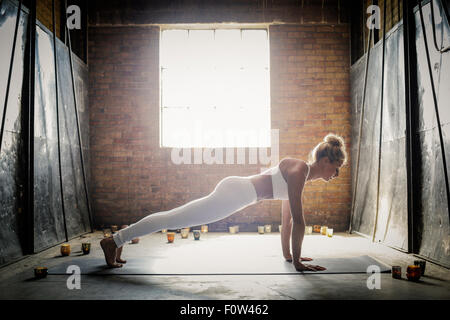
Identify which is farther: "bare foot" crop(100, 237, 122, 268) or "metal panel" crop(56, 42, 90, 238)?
"metal panel" crop(56, 42, 90, 238)

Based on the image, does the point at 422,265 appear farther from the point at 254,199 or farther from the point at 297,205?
the point at 254,199

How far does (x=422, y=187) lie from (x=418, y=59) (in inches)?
46.3

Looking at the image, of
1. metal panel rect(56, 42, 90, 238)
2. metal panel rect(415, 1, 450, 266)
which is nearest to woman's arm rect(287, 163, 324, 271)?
metal panel rect(415, 1, 450, 266)

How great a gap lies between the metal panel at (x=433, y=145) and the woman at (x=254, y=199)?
3.14 ft

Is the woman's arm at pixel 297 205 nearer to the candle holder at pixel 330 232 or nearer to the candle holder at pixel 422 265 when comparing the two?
the candle holder at pixel 422 265

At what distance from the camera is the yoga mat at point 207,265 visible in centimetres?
266

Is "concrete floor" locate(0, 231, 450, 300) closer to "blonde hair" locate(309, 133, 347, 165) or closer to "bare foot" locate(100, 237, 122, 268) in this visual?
"bare foot" locate(100, 237, 122, 268)

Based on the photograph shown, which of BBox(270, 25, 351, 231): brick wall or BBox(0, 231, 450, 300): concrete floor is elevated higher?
BBox(270, 25, 351, 231): brick wall

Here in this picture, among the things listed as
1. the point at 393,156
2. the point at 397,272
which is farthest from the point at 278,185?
the point at 393,156

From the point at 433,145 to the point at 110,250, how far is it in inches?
109

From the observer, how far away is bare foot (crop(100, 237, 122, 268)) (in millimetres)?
2734

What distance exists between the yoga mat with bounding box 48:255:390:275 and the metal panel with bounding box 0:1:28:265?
1.80ft

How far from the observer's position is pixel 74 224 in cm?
454
